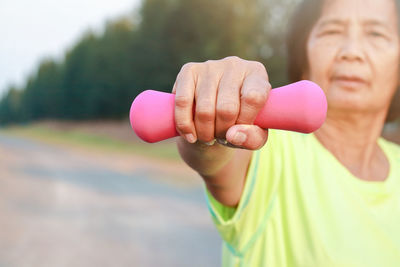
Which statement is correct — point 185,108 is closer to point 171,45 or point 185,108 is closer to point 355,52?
point 355,52

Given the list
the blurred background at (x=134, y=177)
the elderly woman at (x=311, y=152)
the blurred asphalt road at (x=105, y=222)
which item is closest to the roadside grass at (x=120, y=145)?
the blurred background at (x=134, y=177)

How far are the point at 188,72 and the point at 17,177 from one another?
9.17m

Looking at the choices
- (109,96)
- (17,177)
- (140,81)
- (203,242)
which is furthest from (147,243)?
(109,96)

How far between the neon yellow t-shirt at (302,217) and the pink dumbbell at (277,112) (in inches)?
16.2

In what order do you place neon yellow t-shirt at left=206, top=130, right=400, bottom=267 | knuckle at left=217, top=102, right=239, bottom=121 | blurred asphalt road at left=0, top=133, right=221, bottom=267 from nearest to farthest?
knuckle at left=217, top=102, right=239, bottom=121 → neon yellow t-shirt at left=206, top=130, right=400, bottom=267 → blurred asphalt road at left=0, top=133, right=221, bottom=267

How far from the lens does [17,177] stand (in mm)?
9062

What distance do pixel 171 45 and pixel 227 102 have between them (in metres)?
20.6

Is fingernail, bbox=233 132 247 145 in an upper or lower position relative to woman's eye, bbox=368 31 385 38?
lower

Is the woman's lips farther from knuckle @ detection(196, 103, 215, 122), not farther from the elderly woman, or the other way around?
knuckle @ detection(196, 103, 215, 122)

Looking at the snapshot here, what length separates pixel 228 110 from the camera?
70cm

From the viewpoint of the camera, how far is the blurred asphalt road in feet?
14.2

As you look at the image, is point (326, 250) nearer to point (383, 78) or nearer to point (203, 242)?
point (383, 78)

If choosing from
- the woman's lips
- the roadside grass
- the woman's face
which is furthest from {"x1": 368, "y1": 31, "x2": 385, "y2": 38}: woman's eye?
the roadside grass

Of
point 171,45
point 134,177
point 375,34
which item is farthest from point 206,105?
point 171,45
